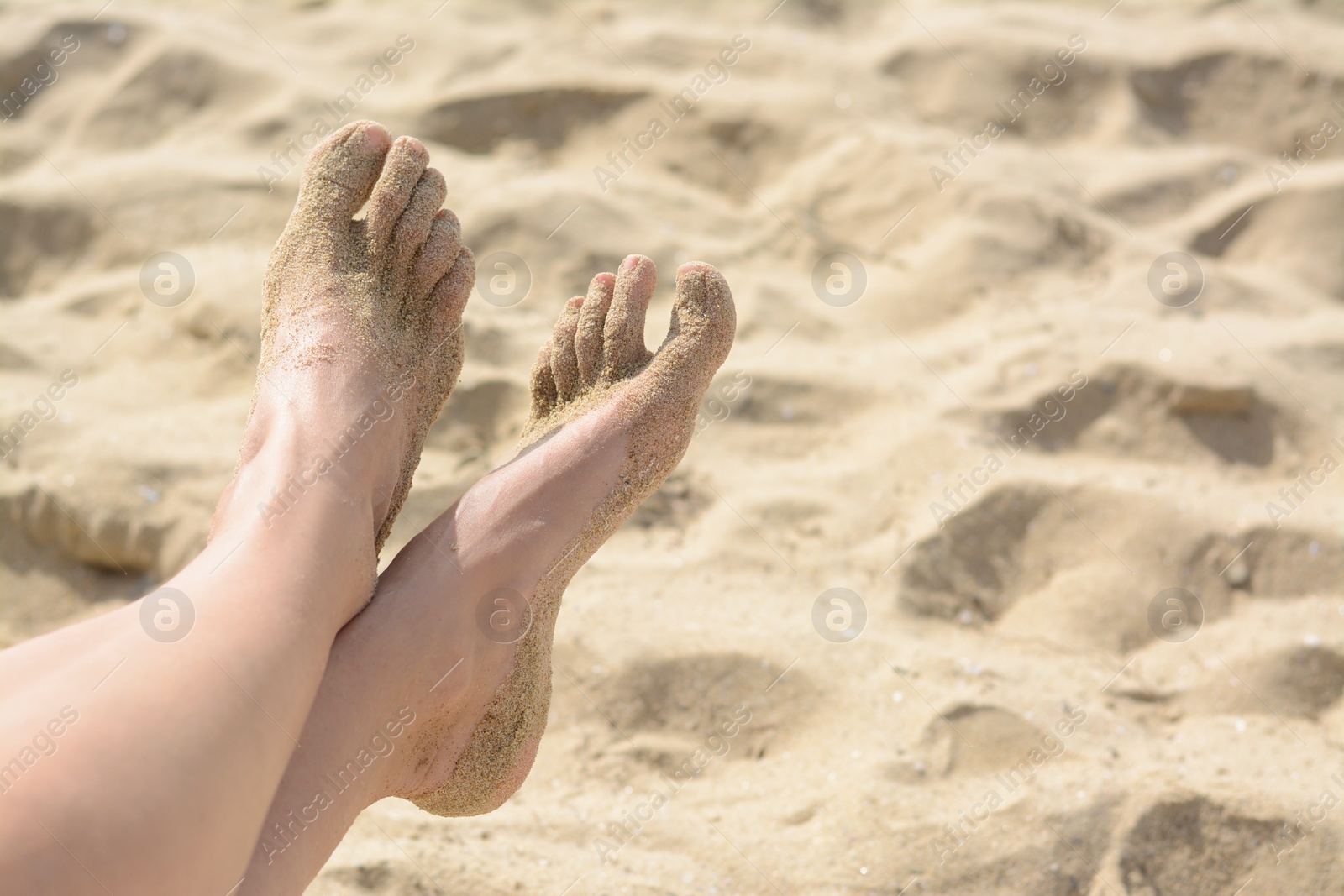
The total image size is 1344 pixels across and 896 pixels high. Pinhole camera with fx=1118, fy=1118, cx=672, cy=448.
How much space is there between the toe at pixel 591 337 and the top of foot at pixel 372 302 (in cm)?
19

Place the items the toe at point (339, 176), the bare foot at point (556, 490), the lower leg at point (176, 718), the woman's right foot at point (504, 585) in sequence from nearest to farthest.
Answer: the lower leg at point (176, 718) → the woman's right foot at point (504, 585) → the bare foot at point (556, 490) → the toe at point (339, 176)

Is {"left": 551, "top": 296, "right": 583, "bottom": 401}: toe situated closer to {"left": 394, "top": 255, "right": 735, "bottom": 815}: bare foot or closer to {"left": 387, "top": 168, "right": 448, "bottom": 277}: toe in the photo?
{"left": 394, "top": 255, "right": 735, "bottom": 815}: bare foot

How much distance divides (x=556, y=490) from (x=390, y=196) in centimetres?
55

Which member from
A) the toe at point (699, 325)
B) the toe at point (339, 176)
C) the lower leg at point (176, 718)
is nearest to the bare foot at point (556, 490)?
the toe at point (699, 325)

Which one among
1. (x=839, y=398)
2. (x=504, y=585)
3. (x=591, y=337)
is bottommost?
(x=839, y=398)

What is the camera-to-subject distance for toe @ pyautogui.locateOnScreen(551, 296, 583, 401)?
5.29 ft

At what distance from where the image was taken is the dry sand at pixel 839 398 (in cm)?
143

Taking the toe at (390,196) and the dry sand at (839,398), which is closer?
the dry sand at (839,398)

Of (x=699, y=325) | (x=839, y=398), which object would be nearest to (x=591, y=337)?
(x=699, y=325)

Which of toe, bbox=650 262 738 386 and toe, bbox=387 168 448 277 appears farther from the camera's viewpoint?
toe, bbox=387 168 448 277

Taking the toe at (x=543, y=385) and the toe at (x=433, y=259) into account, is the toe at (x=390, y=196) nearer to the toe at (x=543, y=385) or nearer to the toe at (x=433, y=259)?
the toe at (x=433, y=259)

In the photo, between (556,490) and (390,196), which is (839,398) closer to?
(556,490)

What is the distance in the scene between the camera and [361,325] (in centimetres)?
156

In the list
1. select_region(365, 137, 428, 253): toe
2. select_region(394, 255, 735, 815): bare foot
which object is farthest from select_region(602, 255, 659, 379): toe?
select_region(365, 137, 428, 253): toe
